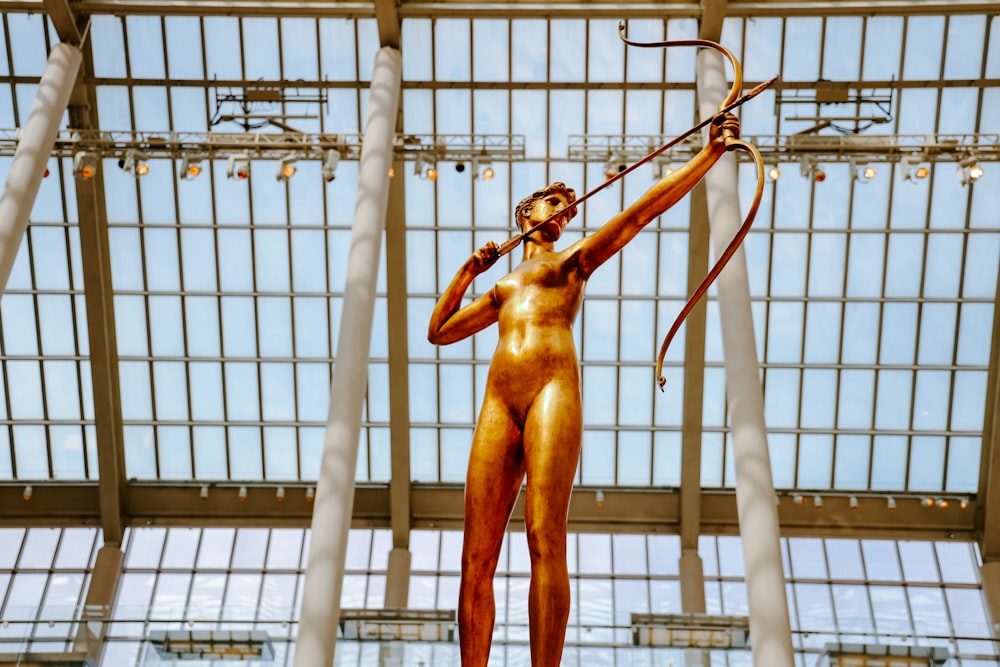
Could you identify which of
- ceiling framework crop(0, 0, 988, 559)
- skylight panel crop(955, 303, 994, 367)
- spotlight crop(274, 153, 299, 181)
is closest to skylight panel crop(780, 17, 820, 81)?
ceiling framework crop(0, 0, 988, 559)

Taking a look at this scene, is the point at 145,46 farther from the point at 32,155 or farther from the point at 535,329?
the point at 535,329

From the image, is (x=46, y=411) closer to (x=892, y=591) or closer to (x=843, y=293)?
(x=843, y=293)

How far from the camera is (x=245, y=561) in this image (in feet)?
93.9

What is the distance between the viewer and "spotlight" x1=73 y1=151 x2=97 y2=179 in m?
21.8

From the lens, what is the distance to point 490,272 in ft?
85.9

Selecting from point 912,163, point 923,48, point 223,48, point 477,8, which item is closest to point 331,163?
point 477,8

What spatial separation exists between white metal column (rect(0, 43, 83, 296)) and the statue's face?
12199 millimetres

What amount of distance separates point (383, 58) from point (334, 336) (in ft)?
31.2

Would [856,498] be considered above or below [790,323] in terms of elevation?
below

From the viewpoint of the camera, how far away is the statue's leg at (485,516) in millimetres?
5188

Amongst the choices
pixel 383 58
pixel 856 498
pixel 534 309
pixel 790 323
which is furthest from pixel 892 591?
pixel 534 309

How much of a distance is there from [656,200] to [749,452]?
9.84 m

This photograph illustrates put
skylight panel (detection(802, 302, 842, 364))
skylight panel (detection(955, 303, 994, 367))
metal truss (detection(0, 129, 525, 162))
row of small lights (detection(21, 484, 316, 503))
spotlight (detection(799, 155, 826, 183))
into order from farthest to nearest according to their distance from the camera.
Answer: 1. row of small lights (detection(21, 484, 316, 503))
2. skylight panel (detection(802, 302, 842, 364))
3. skylight panel (detection(955, 303, 994, 367))
4. metal truss (detection(0, 129, 525, 162))
5. spotlight (detection(799, 155, 826, 183))

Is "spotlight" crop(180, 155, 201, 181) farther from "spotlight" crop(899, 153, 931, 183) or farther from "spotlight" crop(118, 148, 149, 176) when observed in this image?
"spotlight" crop(899, 153, 931, 183)
